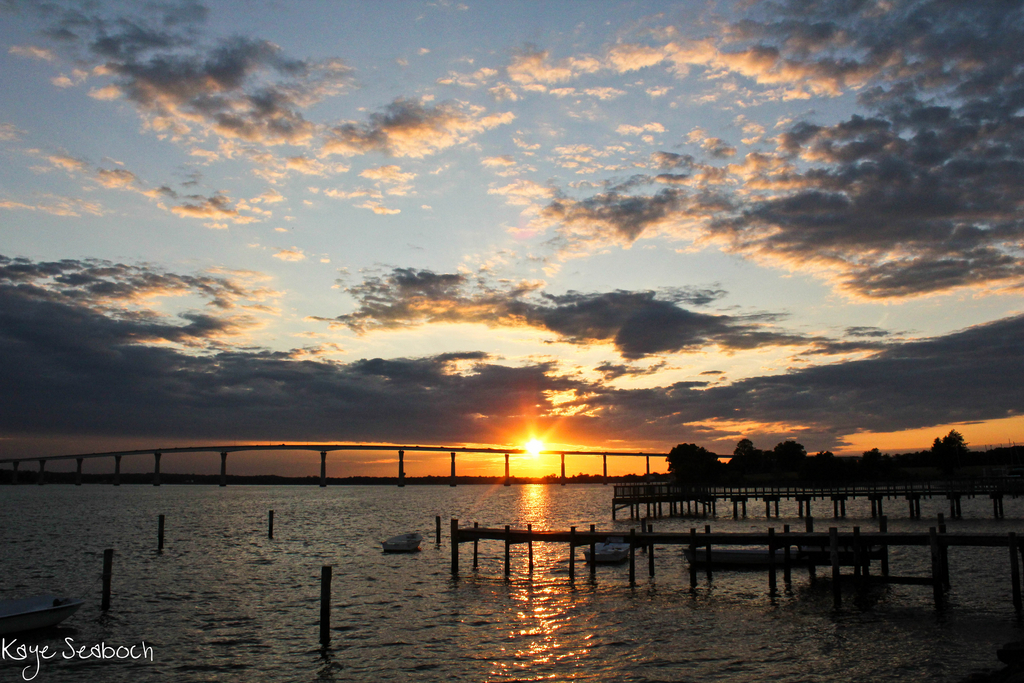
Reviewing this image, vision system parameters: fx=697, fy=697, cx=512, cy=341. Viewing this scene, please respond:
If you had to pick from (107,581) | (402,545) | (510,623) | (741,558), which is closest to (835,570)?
(741,558)

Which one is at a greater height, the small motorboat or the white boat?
the white boat

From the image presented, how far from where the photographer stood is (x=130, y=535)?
73250 millimetres

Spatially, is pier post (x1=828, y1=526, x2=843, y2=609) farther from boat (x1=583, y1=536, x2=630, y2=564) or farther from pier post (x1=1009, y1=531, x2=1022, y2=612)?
boat (x1=583, y1=536, x2=630, y2=564)

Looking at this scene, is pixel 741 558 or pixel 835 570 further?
pixel 741 558

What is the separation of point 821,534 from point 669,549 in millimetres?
21429

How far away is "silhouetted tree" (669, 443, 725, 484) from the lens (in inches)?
6909

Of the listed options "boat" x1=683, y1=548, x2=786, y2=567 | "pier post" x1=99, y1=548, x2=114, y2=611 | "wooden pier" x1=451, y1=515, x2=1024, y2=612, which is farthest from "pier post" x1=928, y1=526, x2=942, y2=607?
"pier post" x1=99, y1=548, x2=114, y2=611

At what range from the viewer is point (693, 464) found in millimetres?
181125

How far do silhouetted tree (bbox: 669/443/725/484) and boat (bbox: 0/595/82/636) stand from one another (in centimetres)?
15408

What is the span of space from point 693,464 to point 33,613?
556 ft

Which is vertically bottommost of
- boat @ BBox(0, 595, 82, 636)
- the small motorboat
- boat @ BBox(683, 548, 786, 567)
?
the small motorboat

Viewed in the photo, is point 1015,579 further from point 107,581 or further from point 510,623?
point 107,581

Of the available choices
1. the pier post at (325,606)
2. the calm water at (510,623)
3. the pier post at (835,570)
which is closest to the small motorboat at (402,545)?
the calm water at (510,623)

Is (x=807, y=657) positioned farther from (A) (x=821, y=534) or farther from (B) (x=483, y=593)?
Answer: (B) (x=483, y=593)
